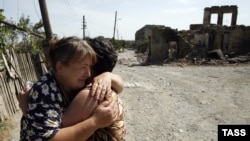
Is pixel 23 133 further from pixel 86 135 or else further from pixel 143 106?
pixel 143 106

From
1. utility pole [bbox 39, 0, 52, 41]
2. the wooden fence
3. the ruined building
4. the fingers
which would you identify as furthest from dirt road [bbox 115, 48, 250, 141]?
the ruined building

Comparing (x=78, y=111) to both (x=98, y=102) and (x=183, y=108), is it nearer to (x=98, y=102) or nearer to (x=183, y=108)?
(x=98, y=102)

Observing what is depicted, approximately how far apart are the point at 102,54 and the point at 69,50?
28cm

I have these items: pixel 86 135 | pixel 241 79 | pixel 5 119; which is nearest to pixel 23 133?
pixel 86 135

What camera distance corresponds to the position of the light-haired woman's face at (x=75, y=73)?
4.27ft

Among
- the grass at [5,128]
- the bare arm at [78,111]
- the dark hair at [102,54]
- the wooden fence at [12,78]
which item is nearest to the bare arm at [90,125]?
the bare arm at [78,111]

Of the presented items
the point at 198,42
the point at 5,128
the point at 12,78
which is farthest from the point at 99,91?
the point at 198,42

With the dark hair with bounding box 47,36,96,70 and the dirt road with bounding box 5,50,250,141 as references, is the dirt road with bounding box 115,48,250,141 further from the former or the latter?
the dark hair with bounding box 47,36,96,70

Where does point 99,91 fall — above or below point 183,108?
above

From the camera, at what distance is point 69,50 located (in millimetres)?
1270

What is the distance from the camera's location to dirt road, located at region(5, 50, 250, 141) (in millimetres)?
4910

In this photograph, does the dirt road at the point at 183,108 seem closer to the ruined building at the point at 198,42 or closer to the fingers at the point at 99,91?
the fingers at the point at 99,91

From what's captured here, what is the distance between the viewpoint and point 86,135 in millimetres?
1228

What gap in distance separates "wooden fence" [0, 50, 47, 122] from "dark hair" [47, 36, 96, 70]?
Answer: 14.2 ft
